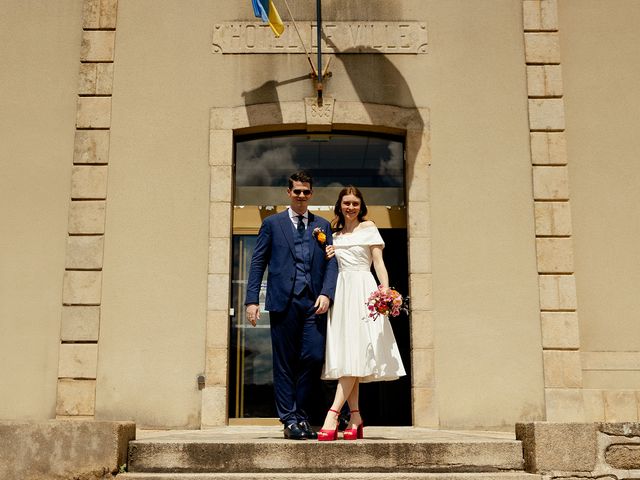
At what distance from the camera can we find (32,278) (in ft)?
24.4

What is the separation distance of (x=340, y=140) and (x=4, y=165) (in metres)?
3.45

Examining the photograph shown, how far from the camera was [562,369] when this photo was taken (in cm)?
720

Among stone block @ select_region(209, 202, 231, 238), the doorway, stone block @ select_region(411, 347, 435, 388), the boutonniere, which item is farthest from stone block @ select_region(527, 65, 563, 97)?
the boutonniere

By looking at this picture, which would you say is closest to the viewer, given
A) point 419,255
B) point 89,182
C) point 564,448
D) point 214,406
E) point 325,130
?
point 564,448

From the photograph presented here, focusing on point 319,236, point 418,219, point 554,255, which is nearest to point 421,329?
point 418,219

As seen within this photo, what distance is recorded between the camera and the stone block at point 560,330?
7250 millimetres

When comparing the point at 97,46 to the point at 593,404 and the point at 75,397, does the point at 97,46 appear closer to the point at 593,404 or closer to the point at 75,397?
the point at 75,397

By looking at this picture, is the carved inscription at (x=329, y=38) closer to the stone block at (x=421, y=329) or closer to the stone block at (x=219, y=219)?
the stone block at (x=219, y=219)

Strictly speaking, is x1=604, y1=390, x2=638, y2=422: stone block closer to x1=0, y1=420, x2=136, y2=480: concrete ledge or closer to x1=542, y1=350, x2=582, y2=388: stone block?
x1=542, y1=350, x2=582, y2=388: stone block

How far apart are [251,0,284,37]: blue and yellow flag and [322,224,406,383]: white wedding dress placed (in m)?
2.94

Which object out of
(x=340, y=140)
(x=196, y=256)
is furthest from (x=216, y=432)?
(x=340, y=140)

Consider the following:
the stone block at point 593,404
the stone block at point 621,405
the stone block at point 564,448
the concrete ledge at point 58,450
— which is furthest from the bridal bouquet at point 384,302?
the stone block at point 621,405

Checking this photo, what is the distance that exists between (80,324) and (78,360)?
342mm

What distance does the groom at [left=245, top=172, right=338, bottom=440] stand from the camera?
505cm
